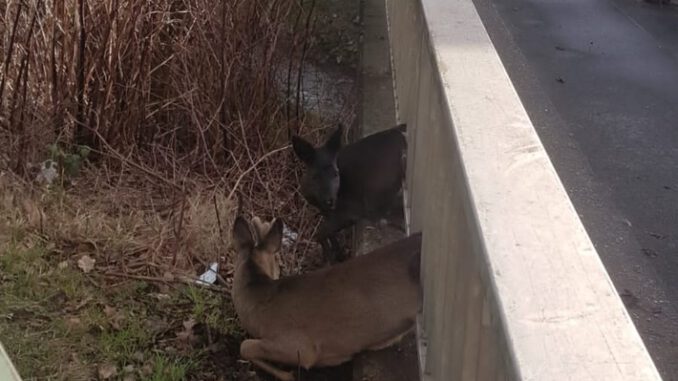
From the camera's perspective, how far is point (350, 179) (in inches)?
215

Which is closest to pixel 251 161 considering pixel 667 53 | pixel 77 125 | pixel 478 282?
pixel 77 125

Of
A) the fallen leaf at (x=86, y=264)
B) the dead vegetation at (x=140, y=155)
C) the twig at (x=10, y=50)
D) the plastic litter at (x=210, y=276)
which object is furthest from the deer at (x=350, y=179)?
the twig at (x=10, y=50)

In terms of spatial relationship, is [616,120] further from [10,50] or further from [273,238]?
[10,50]

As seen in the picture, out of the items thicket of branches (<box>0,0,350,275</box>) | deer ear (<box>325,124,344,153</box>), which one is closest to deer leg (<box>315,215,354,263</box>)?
thicket of branches (<box>0,0,350,275</box>)

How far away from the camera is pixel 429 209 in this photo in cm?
357

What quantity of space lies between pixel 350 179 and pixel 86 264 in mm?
1457

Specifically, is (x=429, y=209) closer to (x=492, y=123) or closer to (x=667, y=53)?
(x=492, y=123)

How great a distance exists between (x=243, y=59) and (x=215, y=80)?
22cm

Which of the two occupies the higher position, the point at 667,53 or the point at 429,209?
the point at 429,209

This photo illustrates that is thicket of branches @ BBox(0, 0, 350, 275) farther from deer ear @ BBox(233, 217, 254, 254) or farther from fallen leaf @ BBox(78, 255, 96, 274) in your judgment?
deer ear @ BBox(233, 217, 254, 254)

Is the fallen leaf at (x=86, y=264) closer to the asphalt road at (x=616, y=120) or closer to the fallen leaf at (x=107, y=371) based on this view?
the fallen leaf at (x=107, y=371)

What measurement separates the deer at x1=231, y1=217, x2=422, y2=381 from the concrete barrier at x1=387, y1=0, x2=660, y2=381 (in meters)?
0.18

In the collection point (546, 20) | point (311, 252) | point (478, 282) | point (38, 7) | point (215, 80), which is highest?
point (478, 282)

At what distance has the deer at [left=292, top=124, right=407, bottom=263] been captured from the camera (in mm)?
5172
